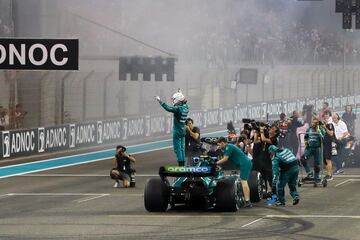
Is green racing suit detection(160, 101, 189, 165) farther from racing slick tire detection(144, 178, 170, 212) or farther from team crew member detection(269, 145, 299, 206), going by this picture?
team crew member detection(269, 145, 299, 206)

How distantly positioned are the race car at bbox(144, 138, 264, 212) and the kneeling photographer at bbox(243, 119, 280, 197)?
6.43ft

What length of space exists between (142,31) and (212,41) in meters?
3.82

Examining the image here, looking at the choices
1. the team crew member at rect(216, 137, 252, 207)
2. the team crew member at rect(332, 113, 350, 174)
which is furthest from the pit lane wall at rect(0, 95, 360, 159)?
the team crew member at rect(216, 137, 252, 207)

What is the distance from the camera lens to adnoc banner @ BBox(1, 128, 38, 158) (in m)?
35.2

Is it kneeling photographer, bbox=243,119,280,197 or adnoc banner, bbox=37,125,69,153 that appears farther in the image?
adnoc banner, bbox=37,125,69,153

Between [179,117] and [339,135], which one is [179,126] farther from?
[339,135]

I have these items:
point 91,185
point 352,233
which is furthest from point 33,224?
point 91,185

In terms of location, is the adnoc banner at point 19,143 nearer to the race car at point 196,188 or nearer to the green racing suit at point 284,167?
the race car at point 196,188

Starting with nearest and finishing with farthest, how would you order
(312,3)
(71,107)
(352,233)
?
(352,233), (71,107), (312,3)

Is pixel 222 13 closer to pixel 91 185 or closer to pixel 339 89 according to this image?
pixel 339 89

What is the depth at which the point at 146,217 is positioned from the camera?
64.8ft

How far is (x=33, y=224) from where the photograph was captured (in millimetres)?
19109

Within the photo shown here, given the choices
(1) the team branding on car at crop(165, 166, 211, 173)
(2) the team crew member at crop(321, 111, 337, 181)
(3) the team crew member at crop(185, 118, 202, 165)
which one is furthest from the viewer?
(2) the team crew member at crop(321, 111, 337, 181)

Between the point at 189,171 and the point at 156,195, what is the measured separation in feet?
2.52
